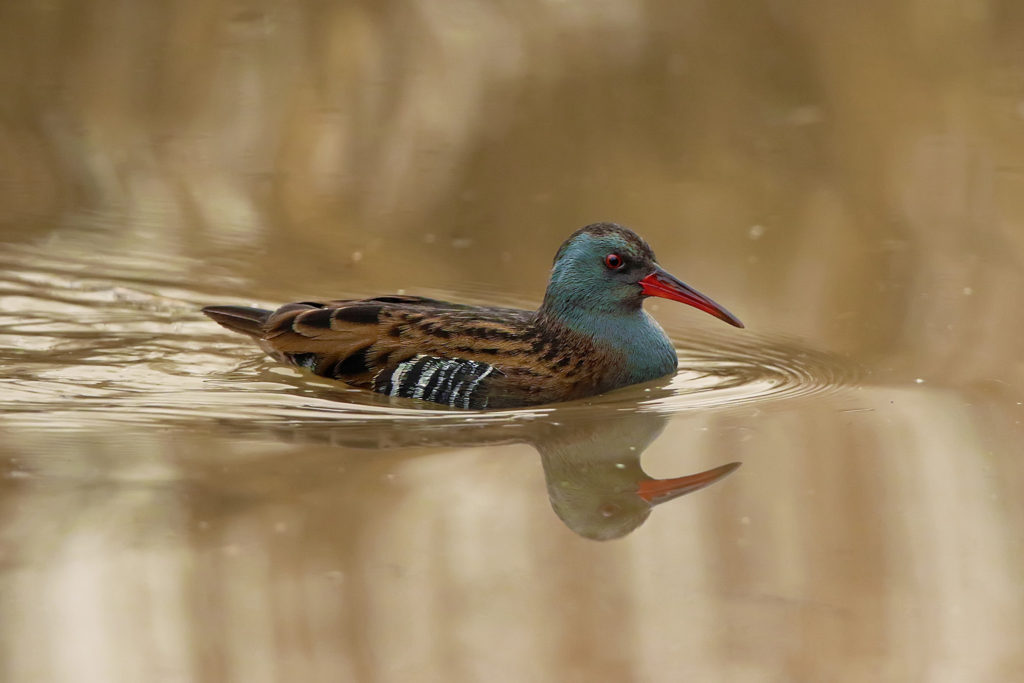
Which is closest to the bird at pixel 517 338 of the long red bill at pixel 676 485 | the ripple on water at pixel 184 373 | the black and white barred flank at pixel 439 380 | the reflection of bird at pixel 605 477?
the black and white barred flank at pixel 439 380

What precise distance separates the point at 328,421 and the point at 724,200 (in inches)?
165

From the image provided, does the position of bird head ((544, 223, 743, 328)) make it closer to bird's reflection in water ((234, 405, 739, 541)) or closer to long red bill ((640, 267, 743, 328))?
long red bill ((640, 267, 743, 328))

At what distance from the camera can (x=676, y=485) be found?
589 cm

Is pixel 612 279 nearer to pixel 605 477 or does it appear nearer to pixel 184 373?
pixel 605 477

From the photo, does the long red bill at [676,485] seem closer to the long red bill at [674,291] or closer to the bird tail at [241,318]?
the long red bill at [674,291]

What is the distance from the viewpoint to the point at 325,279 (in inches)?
356

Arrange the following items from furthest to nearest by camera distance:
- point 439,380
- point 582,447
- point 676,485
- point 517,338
Result: 1. point 517,338
2. point 439,380
3. point 582,447
4. point 676,485

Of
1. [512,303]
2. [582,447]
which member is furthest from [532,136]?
[582,447]

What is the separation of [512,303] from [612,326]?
150cm

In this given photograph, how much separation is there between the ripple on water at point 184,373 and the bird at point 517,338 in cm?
11

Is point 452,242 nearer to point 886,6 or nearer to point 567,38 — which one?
point 567,38

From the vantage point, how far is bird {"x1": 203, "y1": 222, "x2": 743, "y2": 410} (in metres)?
6.98

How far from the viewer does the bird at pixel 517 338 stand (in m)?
6.98

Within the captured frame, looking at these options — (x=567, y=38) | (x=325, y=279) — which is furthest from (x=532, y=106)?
(x=325, y=279)
